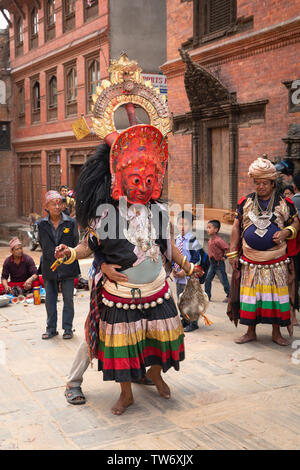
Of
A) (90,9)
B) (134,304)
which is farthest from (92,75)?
(134,304)

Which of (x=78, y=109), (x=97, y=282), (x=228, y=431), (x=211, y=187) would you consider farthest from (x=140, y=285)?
(x=78, y=109)

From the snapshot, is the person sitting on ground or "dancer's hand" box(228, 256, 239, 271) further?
the person sitting on ground

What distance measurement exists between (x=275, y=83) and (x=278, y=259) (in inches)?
195

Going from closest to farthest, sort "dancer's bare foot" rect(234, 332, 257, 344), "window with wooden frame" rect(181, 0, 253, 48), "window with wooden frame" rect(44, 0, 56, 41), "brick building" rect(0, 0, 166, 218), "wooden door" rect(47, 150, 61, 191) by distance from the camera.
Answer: "dancer's bare foot" rect(234, 332, 257, 344)
"window with wooden frame" rect(181, 0, 253, 48)
"brick building" rect(0, 0, 166, 218)
"window with wooden frame" rect(44, 0, 56, 41)
"wooden door" rect(47, 150, 61, 191)

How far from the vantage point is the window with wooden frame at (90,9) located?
17641 mm

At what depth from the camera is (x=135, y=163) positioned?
14.0ft

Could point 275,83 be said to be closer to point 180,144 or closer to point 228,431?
point 180,144

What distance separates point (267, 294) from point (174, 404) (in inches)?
79.7

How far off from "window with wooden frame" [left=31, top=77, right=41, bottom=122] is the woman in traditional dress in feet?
62.9

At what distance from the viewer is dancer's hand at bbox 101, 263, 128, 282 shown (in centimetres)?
428

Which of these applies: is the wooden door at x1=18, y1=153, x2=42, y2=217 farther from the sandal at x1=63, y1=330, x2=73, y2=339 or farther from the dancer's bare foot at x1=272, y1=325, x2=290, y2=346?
the dancer's bare foot at x1=272, y1=325, x2=290, y2=346

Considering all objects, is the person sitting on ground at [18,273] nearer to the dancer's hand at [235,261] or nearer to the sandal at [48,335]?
the sandal at [48,335]

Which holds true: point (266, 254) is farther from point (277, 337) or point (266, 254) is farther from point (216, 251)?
point (216, 251)

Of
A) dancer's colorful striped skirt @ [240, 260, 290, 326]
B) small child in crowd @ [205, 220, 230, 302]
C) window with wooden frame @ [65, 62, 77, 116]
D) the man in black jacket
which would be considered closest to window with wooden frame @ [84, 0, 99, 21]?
window with wooden frame @ [65, 62, 77, 116]
